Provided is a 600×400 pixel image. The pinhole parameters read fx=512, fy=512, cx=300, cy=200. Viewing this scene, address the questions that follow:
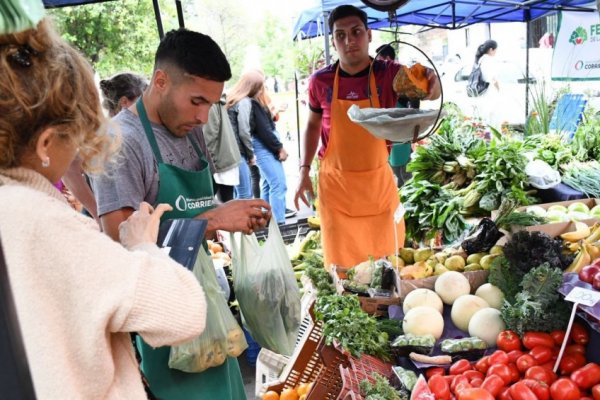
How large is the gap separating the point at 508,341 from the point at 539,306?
19 cm

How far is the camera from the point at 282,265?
1996mm

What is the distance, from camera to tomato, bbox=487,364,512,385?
1984mm

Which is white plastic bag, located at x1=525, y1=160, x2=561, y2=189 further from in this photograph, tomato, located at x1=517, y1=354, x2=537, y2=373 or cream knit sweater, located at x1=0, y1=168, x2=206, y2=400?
cream knit sweater, located at x1=0, y1=168, x2=206, y2=400

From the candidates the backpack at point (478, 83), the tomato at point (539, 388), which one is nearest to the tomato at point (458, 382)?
the tomato at point (539, 388)

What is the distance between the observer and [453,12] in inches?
230

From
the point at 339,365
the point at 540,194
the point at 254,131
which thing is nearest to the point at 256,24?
the point at 254,131

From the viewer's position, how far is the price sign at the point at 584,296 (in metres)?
1.90

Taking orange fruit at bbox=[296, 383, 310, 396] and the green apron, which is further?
orange fruit at bbox=[296, 383, 310, 396]

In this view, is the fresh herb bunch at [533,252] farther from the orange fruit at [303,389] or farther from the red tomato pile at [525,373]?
the orange fruit at [303,389]

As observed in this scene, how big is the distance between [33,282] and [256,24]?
28368mm

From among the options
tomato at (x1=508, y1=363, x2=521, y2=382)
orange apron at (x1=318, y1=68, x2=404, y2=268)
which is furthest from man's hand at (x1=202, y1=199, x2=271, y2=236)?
orange apron at (x1=318, y1=68, x2=404, y2=268)

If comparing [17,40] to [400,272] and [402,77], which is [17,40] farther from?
[400,272]

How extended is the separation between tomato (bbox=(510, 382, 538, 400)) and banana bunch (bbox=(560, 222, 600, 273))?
0.81 meters

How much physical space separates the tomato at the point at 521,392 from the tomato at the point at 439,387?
0.77 ft
